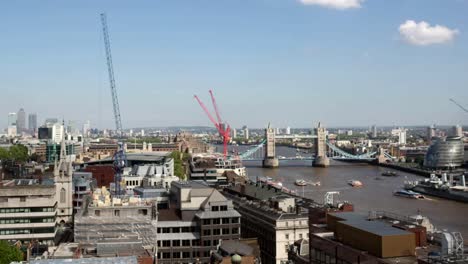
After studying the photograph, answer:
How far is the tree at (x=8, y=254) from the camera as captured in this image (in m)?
19.4

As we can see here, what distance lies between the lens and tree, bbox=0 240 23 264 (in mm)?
19422

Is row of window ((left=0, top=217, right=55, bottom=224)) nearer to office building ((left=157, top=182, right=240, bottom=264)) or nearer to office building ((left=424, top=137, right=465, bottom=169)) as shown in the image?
office building ((left=157, top=182, right=240, bottom=264))

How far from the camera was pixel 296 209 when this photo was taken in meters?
25.2

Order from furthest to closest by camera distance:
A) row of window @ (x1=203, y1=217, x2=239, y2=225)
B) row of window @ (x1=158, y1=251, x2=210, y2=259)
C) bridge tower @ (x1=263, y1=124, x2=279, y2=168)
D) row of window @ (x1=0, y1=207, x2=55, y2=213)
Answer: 1. bridge tower @ (x1=263, y1=124, x2=279, y2=168)
2. row of window @ (x1=0, y1=207, x2=55, y2=213)
3. row of window @ (x1=203, y1=217, x2=239, y2=225)
4. row of window @ (x1=158, y1=251, x2=210, y2=259)

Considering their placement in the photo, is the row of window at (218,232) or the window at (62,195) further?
the window at (62,195)

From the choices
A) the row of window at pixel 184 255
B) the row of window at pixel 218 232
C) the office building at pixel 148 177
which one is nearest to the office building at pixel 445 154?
the office building at pixel 148 177

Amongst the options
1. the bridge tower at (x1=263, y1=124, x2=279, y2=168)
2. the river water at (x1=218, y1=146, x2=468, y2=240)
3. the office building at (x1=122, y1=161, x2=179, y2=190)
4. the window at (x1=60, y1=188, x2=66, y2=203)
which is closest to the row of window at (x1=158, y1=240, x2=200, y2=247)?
the window at (x1=60, y1=188, x2=66, y2=203)

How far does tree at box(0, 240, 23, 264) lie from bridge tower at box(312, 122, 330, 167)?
3022 inches

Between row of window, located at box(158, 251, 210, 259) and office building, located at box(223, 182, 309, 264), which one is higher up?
office building, located at box(223, 182, 309, 264)

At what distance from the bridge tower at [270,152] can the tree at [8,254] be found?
7399 centimetres

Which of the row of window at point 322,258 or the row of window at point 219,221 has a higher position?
the row of window at point 322,258

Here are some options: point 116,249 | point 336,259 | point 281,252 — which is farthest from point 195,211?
point 336,259

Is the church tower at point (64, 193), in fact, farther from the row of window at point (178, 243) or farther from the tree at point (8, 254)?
the tree at point (8, 254)

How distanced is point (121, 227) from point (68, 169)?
25.5 ft
